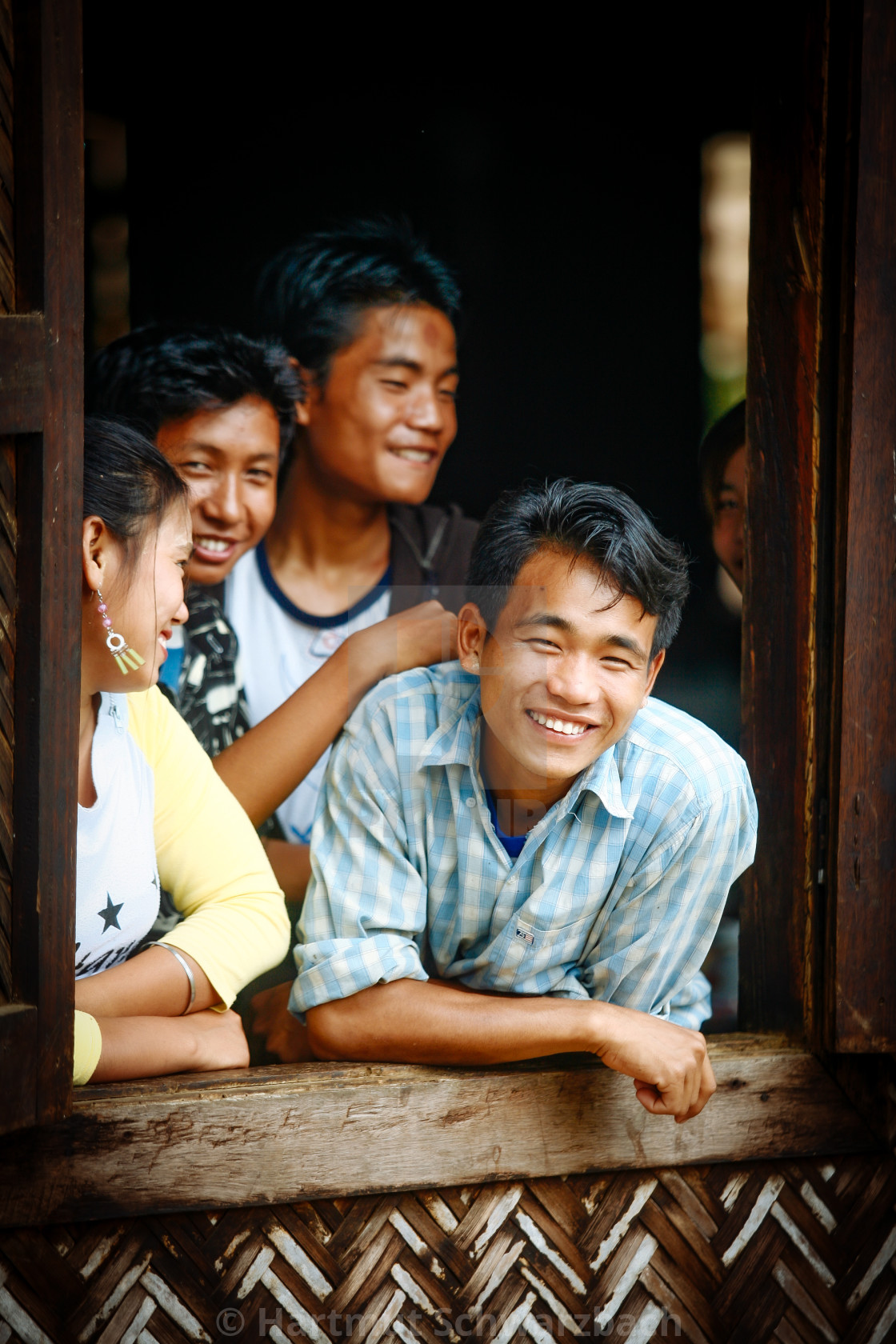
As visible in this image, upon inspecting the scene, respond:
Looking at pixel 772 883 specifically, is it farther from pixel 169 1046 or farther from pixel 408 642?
pixel 169 1046

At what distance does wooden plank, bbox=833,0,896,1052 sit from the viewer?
1.91 meters

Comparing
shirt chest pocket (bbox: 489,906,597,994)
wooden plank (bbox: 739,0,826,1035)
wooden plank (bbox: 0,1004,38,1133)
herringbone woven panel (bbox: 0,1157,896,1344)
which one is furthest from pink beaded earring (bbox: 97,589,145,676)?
wooden plank (bbox: 739,0,826,1035)

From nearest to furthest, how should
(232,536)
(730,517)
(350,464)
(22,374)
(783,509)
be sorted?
(22,374), (783,509), (730,517), (232,536), (350,464)

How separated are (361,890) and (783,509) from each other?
104 cm

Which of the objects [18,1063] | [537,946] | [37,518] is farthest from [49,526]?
[537,946]

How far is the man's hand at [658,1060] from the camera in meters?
1.85

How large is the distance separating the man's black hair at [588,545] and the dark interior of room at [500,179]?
1.32ft

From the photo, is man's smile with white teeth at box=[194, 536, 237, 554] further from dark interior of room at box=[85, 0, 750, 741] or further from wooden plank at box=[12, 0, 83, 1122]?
wooden plank at box=[12, 0, 83, 1122]

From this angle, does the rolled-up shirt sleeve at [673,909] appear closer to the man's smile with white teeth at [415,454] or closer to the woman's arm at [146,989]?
the woman's arm at [146,989]

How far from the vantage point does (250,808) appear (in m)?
2.26

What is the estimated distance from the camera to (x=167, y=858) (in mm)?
1986

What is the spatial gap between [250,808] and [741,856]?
95 centimetres

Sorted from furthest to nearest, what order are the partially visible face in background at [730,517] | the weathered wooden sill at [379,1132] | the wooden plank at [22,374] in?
the partially visible face in background at [730,517] → the weathered wooden sill at [379,1132] → the wooden plank at [22,374]

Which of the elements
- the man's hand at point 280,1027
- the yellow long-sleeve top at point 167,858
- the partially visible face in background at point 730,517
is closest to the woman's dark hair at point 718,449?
the partially visible face in background at point 730,517
